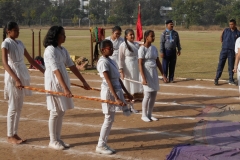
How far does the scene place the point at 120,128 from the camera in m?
7.10

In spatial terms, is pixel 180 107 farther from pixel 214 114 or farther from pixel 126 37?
pixel 126 37

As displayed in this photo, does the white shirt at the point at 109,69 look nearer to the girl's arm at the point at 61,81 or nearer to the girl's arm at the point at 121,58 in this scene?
the girl's arm at the point at 61,81

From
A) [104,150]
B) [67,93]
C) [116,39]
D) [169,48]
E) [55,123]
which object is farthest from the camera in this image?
[169,48]

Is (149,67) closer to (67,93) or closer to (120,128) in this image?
(120,128)

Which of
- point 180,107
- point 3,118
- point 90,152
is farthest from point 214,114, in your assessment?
point 3,118

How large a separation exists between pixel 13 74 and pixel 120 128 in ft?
7.21

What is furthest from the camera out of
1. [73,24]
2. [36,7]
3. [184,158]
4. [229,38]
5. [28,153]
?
[36,7]

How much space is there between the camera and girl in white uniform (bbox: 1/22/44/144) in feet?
19.6

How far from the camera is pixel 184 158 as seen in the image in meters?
5.43

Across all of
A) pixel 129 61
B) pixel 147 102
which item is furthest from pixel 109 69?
pixel 129 61

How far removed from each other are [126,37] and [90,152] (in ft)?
9.89

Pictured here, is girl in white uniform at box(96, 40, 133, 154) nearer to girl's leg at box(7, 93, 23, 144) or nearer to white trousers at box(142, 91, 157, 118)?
girl's leg at box(7, 93, 23, 144)

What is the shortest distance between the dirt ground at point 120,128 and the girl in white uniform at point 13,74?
369 mm

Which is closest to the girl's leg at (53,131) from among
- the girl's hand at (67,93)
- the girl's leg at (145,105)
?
the girl's hand at (67,93)
